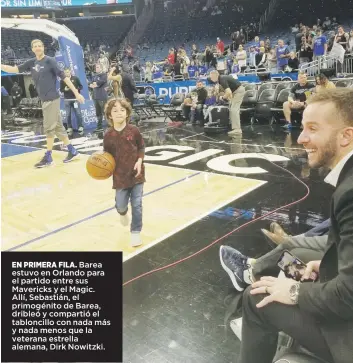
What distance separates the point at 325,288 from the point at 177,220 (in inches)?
99.0

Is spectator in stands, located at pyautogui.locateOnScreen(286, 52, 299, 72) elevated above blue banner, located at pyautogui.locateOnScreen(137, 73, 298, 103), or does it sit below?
above

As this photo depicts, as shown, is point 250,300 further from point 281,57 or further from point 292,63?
point 281,57

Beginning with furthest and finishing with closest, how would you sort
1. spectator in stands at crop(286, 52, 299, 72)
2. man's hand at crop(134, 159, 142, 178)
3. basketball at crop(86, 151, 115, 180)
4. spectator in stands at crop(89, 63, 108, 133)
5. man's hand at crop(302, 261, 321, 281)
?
spectator in stands at crop(286, 52, 299, 72)
spectator in stands at crop(89, 63, 108, 133)
basketball at crop(86, 151, 115, 180)
man's hand at crop(134, 159, 142, 178)
man's hand at crop(302, 261, 321, 281)

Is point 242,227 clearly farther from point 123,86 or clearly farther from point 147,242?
point 123,86

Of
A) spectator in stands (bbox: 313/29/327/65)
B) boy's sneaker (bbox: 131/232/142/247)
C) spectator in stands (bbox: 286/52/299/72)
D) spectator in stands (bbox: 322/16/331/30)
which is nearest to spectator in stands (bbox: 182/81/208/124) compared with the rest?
spectator in stands (bbox: 286/52/299/72)

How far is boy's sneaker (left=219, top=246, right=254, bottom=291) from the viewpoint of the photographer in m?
2.49

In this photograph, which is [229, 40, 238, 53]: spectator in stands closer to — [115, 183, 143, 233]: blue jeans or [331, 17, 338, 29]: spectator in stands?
[331, 17, 338, 29]: spectator in stands

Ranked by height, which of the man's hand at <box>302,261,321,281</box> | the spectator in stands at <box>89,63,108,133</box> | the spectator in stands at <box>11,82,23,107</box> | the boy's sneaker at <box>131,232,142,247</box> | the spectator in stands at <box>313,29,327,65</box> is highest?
the spectator in stands at <box>313,29,327,65</box>

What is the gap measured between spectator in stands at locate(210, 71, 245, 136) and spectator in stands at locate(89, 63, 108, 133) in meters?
2.90

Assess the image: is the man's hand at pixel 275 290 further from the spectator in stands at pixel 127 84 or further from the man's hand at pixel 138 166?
the spectator in stands at pixel 127 84

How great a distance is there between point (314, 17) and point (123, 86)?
1345 cm

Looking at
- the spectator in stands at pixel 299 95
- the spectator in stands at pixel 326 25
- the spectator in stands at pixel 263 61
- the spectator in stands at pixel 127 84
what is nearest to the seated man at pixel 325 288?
the spectator in stands at pixel 299 95

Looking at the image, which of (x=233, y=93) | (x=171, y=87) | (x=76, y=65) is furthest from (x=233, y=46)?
(x=233, y=93)

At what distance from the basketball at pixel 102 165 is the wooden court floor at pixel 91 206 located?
1.82ft
